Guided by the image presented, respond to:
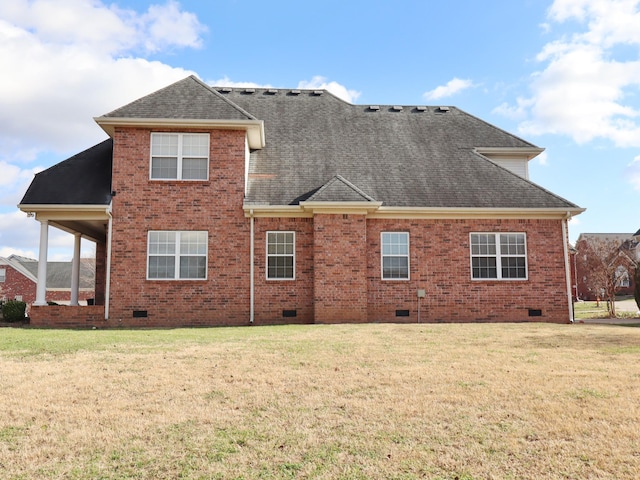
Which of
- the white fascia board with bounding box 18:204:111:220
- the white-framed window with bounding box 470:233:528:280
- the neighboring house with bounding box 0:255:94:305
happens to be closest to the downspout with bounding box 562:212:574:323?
the white-framed window with bounding box 470:233:528:280

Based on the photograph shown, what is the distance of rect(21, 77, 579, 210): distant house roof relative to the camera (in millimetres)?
16328

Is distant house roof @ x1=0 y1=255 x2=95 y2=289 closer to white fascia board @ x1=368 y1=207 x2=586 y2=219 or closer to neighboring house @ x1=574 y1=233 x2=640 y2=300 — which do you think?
white fascia board @ x1=368 y1=207 x2=586 y2=219

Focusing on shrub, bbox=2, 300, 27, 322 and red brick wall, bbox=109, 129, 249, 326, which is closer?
A: red brick wall, bbox=109, 129, 249, 326

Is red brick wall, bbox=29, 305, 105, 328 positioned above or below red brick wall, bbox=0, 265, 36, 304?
below

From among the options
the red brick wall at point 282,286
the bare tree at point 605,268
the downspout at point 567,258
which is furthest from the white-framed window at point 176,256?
the bare tree at point 605,268

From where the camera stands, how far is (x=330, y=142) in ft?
64.2

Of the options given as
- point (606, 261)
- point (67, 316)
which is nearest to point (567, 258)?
point (67, 316)

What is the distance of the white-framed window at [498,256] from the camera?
666 inches

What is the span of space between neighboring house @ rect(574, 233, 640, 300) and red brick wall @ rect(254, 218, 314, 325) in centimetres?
1775

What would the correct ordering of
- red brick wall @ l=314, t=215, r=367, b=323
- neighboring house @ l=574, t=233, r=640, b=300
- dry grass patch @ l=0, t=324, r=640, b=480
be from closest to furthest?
dry grass patch @ l=0, t=324, r=640, b=480 → red brick wall @ l=314, t=215, r=367, b=323 → neighboring house @ l=574, t=233, r=640, b=300

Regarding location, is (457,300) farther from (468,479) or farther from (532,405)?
(468,479)

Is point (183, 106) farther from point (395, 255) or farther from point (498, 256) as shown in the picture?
point (498, 256)

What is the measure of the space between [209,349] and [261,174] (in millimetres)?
9126

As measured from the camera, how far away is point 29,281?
48.4 metres
